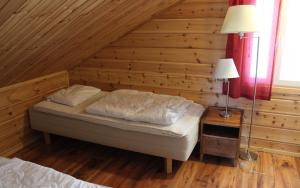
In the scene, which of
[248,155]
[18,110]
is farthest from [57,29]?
[248,155]

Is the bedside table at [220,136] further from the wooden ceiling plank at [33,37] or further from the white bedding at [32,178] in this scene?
the wooden ceiling plank at [33,37]

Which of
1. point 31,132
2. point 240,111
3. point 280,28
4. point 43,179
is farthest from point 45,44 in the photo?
point 280,28

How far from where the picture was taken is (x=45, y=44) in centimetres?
227

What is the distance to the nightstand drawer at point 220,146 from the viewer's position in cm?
253

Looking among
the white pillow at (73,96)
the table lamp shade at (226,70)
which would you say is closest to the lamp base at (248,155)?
the table lamp shade at (226,70)

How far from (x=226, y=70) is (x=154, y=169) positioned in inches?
47.0

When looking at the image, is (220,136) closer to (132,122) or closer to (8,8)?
(132,122)

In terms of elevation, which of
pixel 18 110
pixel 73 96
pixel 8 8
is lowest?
pixel 18 110

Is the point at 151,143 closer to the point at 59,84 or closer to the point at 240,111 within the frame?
the point at 240,111

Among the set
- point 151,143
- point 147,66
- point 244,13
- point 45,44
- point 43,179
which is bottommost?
point 151,143

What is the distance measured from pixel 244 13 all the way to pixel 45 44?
1.73m

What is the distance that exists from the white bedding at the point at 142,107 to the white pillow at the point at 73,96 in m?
0.34

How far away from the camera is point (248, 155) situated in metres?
2.75

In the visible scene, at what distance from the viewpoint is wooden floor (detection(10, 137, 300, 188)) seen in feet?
7.76
